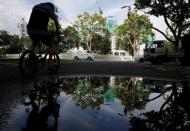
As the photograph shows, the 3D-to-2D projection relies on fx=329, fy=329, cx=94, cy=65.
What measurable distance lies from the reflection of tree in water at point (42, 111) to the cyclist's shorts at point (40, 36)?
3453 millimetres

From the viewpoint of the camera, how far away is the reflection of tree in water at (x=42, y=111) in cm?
307

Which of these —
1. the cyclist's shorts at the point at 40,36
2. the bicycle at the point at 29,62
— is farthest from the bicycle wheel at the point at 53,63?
the cyclist's shorts at the point at 40,36

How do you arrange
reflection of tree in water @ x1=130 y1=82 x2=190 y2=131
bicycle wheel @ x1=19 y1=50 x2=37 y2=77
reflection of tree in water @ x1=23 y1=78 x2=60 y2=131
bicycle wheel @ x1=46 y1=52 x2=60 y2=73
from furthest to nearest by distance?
1. bicycle wheel @ x1=46 y1=52 x2=60 y2=73
2. bicycle wheel @ x1=19 y1=50 x2=37 y2=77
3. reflection of tree in water @ x1=130 y1=82 x2=190 y2=131
4. reflection of tree in water @ x1=23 y1=78 x2=60 y2=131

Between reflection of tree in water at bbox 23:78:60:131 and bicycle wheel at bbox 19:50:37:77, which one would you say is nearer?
reflection of tree in water at bbox 23:78:60:131

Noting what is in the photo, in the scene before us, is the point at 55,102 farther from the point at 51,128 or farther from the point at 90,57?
the point at 90,57

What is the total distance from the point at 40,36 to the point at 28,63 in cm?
85

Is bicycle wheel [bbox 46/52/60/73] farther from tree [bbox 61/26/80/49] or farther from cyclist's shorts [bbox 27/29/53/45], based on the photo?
tree [bbox 61/26/80/49]

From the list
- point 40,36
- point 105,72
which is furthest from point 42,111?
point 105,72

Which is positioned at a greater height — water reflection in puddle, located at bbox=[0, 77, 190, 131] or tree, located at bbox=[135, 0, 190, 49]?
tree, located at bbox=[135, 0, 190, 49]

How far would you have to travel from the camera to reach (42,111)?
3814 millimetres

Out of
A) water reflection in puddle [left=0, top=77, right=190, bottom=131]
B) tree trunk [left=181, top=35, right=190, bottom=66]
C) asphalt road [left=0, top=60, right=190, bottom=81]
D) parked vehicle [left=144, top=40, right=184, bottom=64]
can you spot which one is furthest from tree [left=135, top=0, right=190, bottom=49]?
water reflection in puddle [left=0, top=77, right=190, bottom=131]

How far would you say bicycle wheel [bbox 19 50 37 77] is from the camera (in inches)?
336

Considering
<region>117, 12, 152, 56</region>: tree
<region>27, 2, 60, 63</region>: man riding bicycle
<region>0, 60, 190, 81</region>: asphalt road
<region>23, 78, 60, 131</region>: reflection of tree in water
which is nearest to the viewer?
<region>23, 78, 60, 131</region>: reflection of tree in water

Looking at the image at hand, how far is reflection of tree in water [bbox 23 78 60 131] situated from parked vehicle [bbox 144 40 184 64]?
22.9 meters
